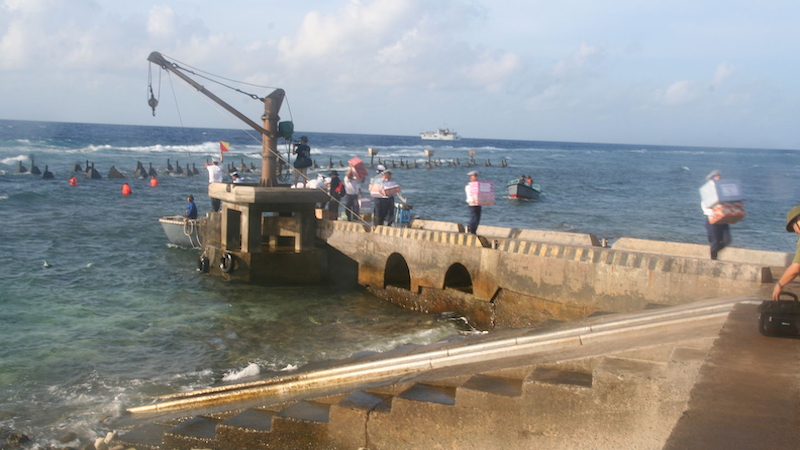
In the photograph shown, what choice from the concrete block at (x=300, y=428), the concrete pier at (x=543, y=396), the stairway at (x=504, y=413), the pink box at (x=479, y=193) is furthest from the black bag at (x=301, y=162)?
the concrete block at (x=300, y=428)

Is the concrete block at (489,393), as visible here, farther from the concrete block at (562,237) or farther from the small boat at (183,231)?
the small boat at (183,231)

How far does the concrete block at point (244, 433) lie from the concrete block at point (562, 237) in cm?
801

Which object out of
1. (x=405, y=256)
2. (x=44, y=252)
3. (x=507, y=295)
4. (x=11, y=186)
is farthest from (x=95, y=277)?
(x=11, y=186)

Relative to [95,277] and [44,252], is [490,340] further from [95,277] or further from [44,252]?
[44,252]

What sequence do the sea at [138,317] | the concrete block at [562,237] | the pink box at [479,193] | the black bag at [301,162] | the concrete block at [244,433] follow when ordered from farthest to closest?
the black bag at [301,162] < the pink box at [479,193] < the concrete block at [562,237] < the sea at [138,317] < the concrete block at [244,433]

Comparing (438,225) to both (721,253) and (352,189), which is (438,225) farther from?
(721,253)

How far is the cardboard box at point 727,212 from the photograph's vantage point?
1023 cm

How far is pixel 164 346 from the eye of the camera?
1166 centimetres

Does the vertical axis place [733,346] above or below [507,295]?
above

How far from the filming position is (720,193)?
10.2 m

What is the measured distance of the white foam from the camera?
967 centimetres

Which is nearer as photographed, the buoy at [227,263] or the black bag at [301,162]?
the buoy at [227,263]

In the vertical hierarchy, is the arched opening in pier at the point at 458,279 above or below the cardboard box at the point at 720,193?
below

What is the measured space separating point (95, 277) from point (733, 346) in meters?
16.1
